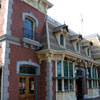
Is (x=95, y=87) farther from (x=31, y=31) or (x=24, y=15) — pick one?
(x=24, y=15)

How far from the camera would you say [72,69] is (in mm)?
14211

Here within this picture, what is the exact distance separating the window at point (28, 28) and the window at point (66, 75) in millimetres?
3320

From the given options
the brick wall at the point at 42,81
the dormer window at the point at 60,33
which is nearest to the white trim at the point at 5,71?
the brick wall at the point at 42,81

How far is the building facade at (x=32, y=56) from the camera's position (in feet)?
32.8

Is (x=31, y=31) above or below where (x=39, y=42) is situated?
above

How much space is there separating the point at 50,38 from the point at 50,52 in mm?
1629

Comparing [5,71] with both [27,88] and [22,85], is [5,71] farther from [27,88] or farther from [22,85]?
[27,88]

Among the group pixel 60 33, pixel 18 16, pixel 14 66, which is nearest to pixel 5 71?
pixel 14 66

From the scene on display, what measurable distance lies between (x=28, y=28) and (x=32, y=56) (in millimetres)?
→ 2319

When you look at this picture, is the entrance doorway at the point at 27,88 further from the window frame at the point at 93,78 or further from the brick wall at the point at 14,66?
the window frame at the point at 93,78

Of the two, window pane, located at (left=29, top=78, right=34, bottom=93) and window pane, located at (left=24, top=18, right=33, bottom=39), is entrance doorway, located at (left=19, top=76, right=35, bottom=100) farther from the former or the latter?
window pane, located at (left=24, top=18, right=33, bottom=39)

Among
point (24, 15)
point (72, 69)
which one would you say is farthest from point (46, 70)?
point (24, 15)

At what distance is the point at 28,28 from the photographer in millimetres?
12266

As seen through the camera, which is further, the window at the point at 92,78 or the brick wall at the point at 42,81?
the window at the point at 92,78
